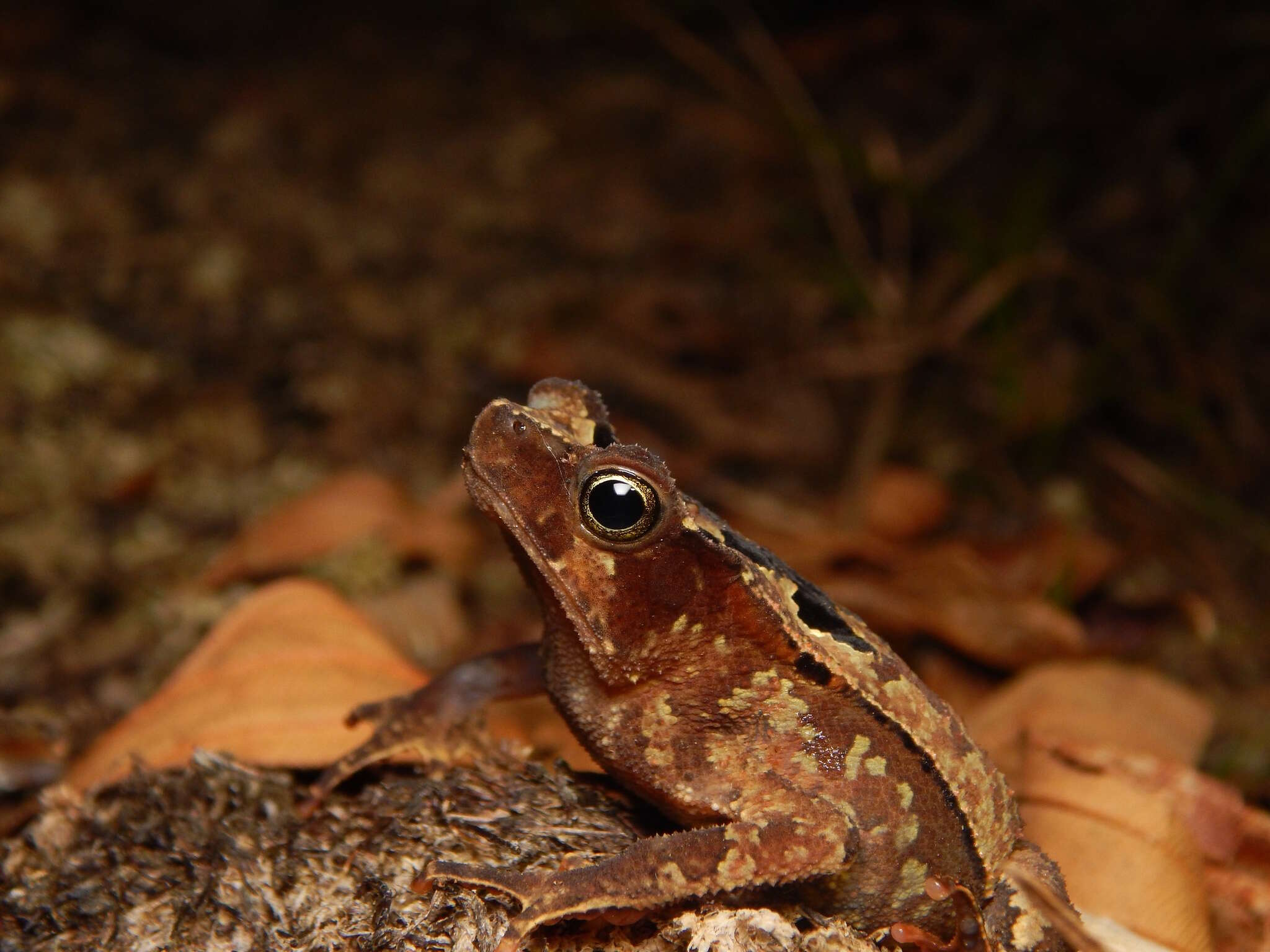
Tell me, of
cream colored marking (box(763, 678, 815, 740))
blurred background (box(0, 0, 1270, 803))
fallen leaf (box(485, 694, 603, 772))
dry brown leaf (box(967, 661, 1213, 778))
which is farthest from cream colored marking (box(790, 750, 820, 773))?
blurred background (box(0, 0, 1270, 803))

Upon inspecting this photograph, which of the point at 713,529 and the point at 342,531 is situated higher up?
the point at 342,531

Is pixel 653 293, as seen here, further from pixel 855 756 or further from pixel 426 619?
pixel 855 756

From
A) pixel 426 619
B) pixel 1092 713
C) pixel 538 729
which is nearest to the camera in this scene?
pixel 538 729

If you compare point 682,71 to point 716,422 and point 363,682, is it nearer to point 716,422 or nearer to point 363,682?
point 716,422

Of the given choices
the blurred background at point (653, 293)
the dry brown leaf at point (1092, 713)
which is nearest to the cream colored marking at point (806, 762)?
the dry brown leaf at point (1092, 713)

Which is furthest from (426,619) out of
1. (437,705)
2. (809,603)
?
(809,603)

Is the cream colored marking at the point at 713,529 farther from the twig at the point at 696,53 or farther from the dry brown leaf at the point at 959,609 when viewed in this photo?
the twig at the point at 696,53

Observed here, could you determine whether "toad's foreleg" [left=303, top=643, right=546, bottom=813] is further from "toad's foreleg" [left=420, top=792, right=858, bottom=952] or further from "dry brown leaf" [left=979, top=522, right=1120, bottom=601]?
"dry brown leaf" [left=979, top=522, right=1120, bottom=601]
